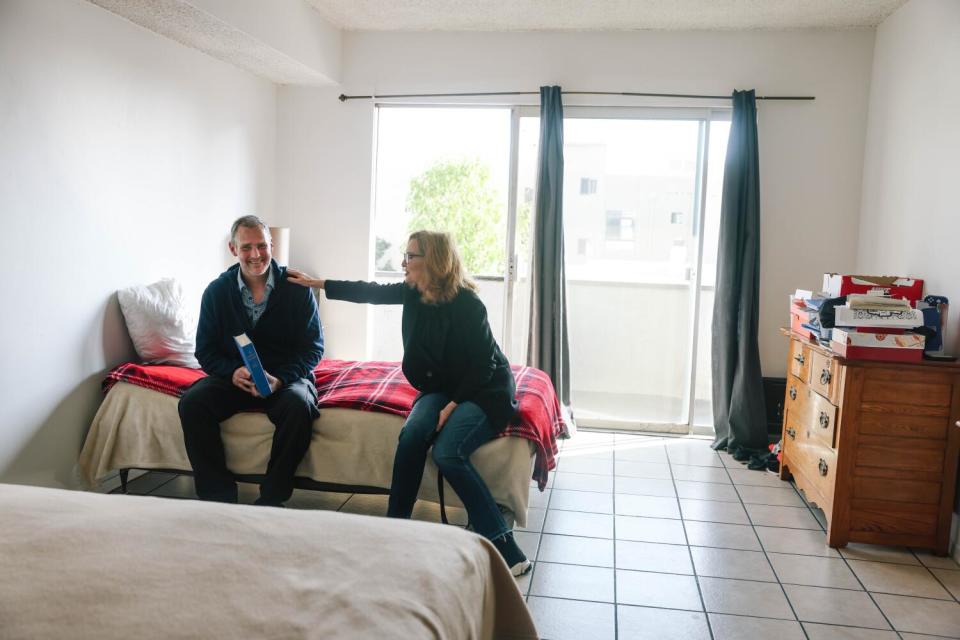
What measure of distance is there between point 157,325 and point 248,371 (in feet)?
2.51

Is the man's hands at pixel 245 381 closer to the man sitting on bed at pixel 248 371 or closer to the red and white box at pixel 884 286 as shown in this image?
the man sitting on bed at pixel 248 371

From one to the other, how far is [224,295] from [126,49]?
4.33 ft

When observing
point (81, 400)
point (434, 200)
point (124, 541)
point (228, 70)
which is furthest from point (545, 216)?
point (124, 541)

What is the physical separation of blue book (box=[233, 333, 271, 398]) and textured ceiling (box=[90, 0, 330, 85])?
1.50m

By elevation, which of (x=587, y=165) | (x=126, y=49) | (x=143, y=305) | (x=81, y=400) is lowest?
(x=81, y=400)

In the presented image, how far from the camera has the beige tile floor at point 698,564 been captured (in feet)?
8.49

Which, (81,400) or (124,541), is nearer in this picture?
(124,541)

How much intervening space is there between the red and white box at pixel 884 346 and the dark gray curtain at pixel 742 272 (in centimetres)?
150

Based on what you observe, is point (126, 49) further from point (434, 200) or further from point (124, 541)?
point (124, 541)

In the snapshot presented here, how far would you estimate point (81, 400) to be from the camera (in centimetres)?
345

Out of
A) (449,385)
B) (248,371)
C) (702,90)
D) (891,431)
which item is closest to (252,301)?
(248,371)

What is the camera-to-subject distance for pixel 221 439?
3230 mm

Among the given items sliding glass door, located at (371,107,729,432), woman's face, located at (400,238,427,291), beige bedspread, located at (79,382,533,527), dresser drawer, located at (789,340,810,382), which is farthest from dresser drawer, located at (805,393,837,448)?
woman's face, located at (400,238,427,291)

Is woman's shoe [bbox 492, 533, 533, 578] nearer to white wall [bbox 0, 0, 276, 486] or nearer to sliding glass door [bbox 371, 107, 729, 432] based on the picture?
white wall [bbox 0, 0, 276, 486]
